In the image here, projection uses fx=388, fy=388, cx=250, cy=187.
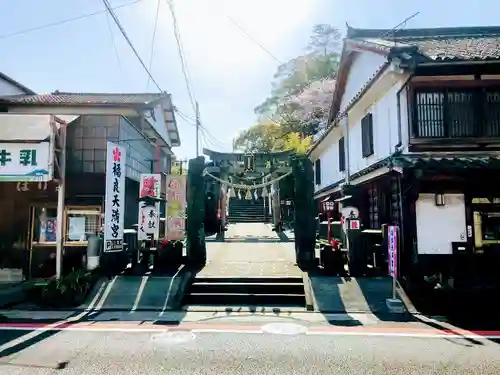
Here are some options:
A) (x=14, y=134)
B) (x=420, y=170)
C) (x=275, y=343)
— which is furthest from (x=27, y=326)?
(x=420, y=170)

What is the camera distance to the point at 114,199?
11758mm

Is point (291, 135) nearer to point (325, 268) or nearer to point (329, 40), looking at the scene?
point (329, 40)

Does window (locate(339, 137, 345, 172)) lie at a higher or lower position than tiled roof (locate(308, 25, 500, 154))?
lower

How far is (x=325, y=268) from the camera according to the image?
12.6 meters

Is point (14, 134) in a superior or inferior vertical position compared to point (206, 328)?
superior

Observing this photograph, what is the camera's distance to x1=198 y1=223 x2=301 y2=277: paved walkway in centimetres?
1238

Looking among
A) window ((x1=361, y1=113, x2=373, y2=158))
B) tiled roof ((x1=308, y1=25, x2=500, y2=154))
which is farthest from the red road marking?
window ((x1=361, y1=113, x2=373, y2=158))

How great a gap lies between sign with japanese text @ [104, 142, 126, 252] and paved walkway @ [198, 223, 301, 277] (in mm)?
2809

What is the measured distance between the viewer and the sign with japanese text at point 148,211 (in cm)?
1314

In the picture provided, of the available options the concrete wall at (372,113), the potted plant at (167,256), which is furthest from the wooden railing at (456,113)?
the potted plant at (167,256)

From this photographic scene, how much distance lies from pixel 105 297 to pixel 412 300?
8266 millimetres

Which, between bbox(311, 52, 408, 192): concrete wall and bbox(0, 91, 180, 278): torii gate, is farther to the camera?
bbox(311, 52, 408, 192): concrete wall

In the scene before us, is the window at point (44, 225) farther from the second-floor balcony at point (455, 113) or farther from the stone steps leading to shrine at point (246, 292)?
the second-floor balcony at point (455, 113)

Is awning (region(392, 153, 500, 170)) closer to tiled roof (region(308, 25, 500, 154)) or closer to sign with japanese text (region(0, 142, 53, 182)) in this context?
tiled roof (region(308, 25, 500, 154))
